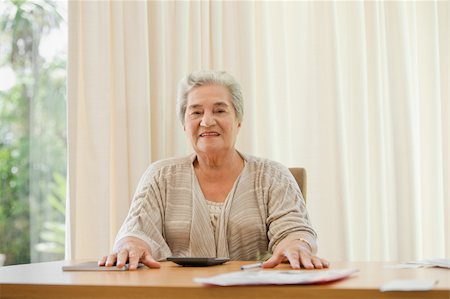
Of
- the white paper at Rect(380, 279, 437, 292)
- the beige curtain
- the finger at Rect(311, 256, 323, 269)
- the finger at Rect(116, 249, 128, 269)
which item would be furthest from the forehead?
the white paper at Rect(380, 279, 437, 292)

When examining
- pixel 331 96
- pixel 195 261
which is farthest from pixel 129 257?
pixel 331 96

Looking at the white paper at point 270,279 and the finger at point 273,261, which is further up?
the white paper at point 270,279

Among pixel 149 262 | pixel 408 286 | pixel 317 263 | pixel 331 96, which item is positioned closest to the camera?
pixel 408 286

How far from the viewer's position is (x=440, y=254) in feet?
10.7

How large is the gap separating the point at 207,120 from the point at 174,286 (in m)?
1.34

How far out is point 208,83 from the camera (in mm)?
2592

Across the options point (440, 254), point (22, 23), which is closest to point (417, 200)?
point (440, 254)

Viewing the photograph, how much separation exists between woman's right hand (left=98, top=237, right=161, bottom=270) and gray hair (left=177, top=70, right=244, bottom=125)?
77cm

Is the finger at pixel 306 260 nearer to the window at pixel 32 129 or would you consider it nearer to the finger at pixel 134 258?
the finger at pixel 134 258

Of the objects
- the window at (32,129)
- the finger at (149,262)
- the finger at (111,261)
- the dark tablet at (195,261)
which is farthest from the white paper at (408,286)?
the window at (32,129)

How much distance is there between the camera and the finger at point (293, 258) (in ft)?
5.54

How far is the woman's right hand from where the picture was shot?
1768mm

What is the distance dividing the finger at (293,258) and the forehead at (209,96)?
3.05 feet

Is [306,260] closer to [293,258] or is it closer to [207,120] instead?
[293,258]
